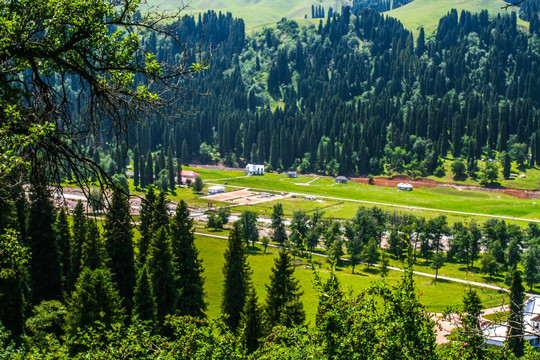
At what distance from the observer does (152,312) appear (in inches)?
1684

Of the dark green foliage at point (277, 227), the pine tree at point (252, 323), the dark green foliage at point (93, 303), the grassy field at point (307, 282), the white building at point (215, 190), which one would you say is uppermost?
the dark green foliage at point (93, 303)

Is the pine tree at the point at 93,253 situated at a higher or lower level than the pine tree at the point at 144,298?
higher

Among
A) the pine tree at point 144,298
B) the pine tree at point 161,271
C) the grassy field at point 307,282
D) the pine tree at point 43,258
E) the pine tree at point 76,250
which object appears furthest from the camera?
the grassy field at point 307,282

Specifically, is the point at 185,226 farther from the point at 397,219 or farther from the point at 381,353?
the point at 397,219

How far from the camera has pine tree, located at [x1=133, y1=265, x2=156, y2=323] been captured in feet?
138

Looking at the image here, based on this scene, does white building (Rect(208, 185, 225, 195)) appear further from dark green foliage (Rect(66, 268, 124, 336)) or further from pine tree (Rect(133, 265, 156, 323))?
dark green foliage (Rect(66, 268, 124, 336))

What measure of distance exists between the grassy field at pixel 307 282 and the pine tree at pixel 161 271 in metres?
24.8

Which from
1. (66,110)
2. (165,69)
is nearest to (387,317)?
(165,69)

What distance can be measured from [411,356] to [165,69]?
422 inches

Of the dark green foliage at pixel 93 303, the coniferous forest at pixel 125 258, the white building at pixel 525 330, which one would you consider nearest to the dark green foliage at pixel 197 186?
the coniferous forest at pixel 125 258

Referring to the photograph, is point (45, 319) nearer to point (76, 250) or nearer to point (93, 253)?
point (93, 253)

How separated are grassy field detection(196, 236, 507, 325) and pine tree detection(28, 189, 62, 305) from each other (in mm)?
24356

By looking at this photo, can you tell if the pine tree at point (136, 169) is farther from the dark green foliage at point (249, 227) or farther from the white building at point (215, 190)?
the dark green foliage at point (249, 227)

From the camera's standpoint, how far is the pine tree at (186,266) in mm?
51250
